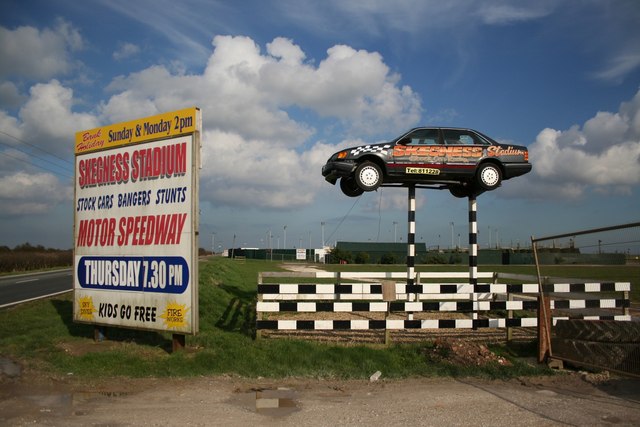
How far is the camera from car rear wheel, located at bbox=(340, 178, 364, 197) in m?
11.8

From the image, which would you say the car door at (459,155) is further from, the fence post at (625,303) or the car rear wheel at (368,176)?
the fence post at (625,303)

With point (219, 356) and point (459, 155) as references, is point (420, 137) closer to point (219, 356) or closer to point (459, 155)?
point (459, 155)

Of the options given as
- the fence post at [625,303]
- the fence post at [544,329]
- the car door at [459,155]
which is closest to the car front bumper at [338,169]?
the car door at [459,155]

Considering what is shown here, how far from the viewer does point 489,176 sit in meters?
11.3

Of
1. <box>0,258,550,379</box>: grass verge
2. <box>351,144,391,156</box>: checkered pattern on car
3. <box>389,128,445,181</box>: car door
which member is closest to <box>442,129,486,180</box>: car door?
<box>389,128,445,181</box>: car door

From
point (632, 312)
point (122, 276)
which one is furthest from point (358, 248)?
point (122, 276)

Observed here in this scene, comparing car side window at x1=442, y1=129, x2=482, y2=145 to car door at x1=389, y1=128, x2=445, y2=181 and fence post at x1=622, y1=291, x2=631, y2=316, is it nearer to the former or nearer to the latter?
car door at x1=389, y1=128, x2=445, y2=181

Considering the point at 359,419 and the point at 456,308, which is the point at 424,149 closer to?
the point at 456,308

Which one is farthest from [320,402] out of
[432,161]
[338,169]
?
[432,161]

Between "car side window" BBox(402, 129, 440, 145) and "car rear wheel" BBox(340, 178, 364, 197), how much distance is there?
1.46 metres

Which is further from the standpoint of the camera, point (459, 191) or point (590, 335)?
point (459, 191)

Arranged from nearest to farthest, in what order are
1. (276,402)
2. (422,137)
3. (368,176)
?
(276,402)
(368,176)
(422,137)

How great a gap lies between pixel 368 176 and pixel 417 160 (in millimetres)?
1120

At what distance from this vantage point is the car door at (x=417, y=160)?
11133 millimetres
